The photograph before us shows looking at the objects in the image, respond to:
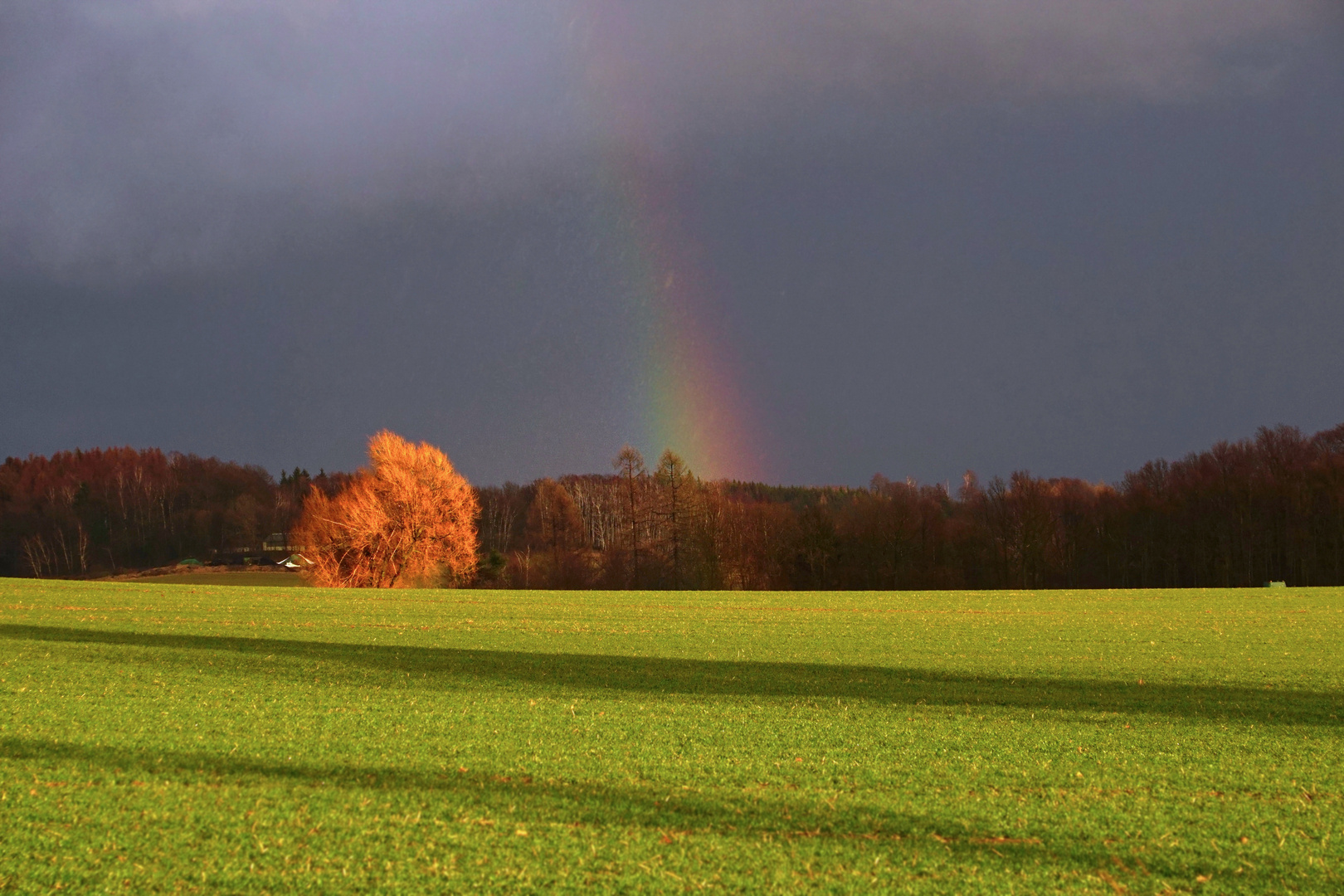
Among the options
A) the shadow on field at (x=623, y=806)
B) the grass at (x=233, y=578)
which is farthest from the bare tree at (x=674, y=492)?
the shadow on field at (x=623, y=806)

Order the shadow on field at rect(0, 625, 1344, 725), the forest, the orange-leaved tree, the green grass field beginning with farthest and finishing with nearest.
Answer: the forest, the orange-leaved tree, the shadow on field at rect(0, 625, 1344, 725), the green grass field

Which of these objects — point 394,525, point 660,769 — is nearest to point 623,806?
point 660,769

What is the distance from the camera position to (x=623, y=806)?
632 cm

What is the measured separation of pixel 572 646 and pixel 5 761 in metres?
11.5

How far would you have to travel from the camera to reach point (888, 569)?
256ft

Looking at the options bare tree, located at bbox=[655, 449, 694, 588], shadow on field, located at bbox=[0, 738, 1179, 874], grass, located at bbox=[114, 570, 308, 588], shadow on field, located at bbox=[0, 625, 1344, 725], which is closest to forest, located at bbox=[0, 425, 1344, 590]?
bare tree, located at bbox=[655, 449, 694, 588]

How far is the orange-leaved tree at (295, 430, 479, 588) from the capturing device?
62062 millimetres

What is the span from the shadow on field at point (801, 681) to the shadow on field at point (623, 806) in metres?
5.20

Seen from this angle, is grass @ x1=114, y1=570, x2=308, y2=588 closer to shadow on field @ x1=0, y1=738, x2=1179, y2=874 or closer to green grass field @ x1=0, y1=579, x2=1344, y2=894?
green grass field @ x1=0, y1=579, x2=1344, y2=894

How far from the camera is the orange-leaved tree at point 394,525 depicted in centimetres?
6206

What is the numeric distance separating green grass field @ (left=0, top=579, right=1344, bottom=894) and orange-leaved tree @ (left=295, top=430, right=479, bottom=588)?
46.3 m

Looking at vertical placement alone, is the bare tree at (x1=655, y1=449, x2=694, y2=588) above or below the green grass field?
above

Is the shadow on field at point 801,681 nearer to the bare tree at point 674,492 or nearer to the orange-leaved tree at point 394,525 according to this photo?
the orange-leaved tree at point 394,525

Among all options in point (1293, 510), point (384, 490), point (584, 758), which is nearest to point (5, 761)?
point (584, 758)
